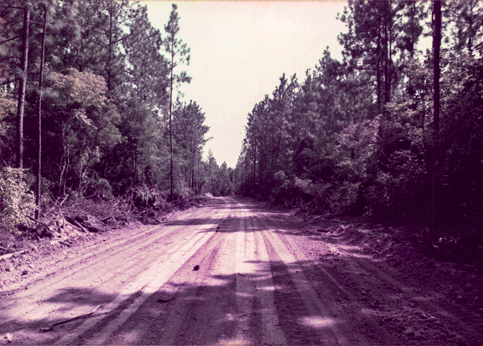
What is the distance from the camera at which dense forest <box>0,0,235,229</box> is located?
10406mm

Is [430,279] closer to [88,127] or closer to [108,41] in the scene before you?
[88,127]

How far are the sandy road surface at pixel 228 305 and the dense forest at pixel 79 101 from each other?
4436 mm

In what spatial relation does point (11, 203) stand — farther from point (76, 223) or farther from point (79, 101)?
point (79, 101)

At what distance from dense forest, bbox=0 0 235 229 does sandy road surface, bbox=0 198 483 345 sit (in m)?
4.44

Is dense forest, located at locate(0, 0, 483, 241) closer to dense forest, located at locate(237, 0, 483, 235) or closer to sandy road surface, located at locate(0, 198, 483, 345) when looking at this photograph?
dense forest, located at locate(237, 0, 483, 235)

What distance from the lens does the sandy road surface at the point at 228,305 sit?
3.34 m

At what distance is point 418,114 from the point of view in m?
10.8

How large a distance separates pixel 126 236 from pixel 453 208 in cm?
1115

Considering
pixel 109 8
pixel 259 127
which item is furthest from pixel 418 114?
pixel 259 127

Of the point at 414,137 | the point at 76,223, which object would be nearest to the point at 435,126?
the point at 414,137

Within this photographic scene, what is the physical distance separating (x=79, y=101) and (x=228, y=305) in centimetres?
1458

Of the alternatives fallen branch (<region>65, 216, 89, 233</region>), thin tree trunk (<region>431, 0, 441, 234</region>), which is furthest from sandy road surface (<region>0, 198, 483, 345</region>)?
fallen branch (<region>65, 216, 89, 233</region>)

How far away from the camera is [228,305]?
14.0 feet

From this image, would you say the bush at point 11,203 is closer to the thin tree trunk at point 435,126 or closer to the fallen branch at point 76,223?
the fallen branch at point 76,223
